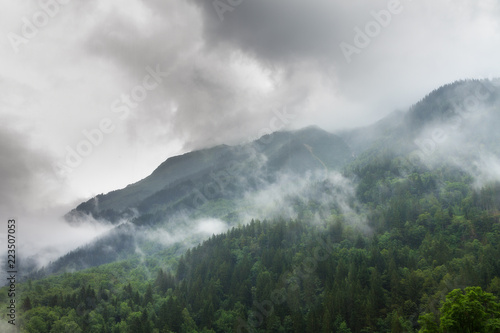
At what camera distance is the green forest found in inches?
4053

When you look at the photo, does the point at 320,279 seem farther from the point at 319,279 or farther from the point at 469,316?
the point at 469,316

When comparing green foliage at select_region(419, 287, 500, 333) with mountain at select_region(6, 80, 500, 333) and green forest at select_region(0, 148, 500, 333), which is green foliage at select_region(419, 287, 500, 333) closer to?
green forest at select_region(0, 148, 500, 333)

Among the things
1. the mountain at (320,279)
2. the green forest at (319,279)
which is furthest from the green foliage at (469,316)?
the mountain at (320,279)

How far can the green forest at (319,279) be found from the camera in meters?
103

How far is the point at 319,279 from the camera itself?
132625 mm

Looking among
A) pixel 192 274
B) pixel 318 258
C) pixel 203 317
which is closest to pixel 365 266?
pixel 318 258

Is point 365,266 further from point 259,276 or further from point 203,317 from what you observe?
point 203,317

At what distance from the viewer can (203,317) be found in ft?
420

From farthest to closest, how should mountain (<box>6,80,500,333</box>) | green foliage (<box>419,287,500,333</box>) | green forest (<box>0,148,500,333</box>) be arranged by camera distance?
1. mountain (<box>6,80,500,333</box>)
2. green forest (<box>0,148,500,333</box>)
3. green foliage (<box>419,287,500,333</box>)

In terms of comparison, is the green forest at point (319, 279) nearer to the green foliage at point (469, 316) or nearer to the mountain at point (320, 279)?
the mountain at point (320, 279)

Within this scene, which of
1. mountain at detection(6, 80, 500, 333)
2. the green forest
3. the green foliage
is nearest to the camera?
the green foliage

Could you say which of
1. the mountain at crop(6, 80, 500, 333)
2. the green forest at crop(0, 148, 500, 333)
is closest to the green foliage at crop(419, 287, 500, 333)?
the green forest at crop(0, 148, 500, 333)

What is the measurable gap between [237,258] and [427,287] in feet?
302

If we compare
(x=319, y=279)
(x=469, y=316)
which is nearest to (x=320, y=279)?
(x=319, y=279)
